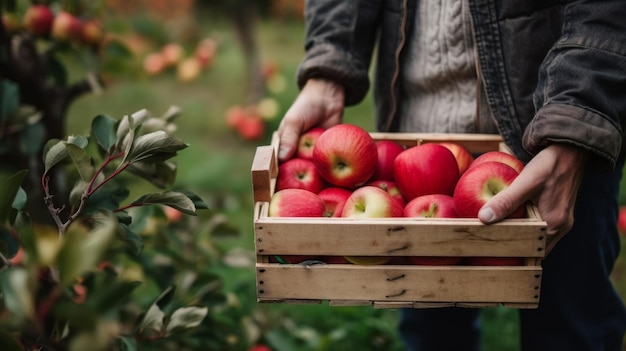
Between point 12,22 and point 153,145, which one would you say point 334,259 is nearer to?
point 153,145

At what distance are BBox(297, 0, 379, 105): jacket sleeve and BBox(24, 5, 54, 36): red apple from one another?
785 millimetres

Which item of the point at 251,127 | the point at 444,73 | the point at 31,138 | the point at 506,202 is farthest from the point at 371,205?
the point at 251,127

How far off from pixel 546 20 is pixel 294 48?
14.1ft

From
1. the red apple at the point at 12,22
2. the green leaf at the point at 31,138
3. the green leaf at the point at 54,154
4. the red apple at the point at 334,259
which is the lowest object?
the green leaf at the point at 31,138

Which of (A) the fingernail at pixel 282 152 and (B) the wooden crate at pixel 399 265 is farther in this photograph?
(A) the fingernail at pixel 282 152

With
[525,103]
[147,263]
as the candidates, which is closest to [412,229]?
[525,103]

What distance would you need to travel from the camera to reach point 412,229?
1.11 meters

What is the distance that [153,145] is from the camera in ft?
3.61

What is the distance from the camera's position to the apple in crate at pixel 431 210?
3.79 feet

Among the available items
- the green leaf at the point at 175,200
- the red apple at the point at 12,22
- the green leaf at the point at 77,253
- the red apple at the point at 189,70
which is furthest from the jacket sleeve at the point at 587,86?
the red apple at the point at 189,70

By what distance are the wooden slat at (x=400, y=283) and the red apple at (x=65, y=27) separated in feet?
3.70

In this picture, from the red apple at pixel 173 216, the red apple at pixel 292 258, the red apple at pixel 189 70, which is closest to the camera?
the red apple at pixel 292 258

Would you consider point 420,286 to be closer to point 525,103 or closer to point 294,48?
point 525,103

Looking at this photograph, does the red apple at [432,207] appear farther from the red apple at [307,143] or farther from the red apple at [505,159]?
the red apple at [307,143]
